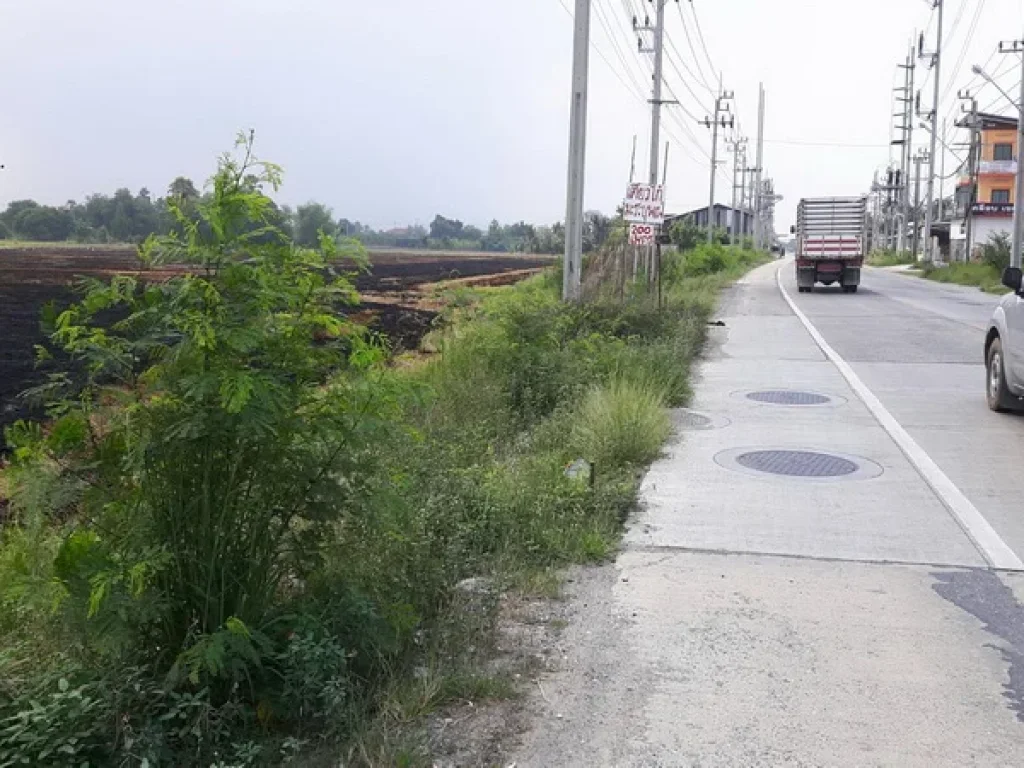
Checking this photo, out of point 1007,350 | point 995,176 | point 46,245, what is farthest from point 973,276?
point 46,245

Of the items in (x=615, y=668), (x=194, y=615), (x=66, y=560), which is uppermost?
(x=66, y=560)

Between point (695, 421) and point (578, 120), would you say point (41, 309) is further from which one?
point (578, 120)

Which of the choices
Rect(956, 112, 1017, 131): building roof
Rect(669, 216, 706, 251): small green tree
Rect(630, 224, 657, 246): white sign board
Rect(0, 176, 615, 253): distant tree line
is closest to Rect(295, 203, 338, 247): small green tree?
Rect(0, 176, 615, 253): distant tree line

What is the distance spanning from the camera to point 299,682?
3590mm

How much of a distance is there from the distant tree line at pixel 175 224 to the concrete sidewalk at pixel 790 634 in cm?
210

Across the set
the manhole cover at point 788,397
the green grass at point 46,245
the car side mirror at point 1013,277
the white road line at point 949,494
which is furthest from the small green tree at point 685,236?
the car side mirror at point 1013,277

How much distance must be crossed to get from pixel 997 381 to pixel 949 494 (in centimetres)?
382

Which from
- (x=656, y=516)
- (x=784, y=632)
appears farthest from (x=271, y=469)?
(x=656, y=516)

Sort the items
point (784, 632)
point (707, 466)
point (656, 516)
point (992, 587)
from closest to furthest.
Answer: point (784, 632) < point (992, 587) < point (656, 516) < point (707, 466)

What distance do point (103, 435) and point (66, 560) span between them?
1.60ft

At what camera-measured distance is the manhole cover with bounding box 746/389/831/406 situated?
36.1 feet

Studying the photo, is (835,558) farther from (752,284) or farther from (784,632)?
(752,284)

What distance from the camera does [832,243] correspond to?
34.3m

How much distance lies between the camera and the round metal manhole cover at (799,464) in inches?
304
